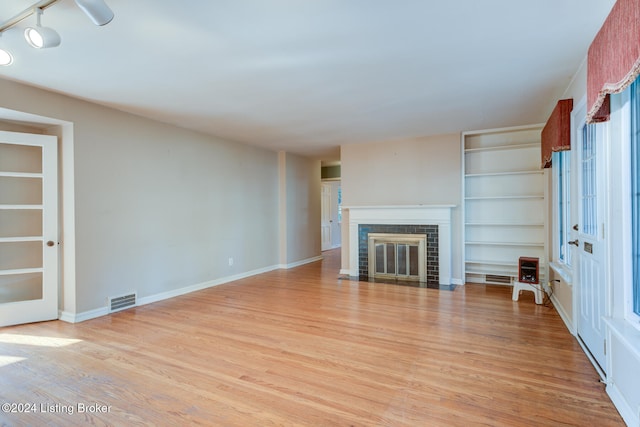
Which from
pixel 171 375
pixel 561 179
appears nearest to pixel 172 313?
pixel 171 375

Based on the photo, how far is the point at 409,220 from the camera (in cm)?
556

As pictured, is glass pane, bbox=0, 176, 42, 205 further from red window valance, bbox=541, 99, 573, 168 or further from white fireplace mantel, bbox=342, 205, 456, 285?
red window valance, bbox=541, 99, 573, 168

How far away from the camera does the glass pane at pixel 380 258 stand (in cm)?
577

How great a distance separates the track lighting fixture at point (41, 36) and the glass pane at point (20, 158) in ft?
6.66

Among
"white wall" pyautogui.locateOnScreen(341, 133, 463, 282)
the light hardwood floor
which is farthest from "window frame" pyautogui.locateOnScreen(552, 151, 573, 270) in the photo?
→ "white wall" pyautogui.locateOnScreen(341, 133, 463, 282)

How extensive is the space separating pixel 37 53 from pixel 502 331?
4.76 m

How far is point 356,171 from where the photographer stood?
6172 mm

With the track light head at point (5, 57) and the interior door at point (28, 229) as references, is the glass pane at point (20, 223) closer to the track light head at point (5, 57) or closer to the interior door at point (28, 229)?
the interior door at point (28, 229)

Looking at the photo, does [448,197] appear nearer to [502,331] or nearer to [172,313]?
[502,331]

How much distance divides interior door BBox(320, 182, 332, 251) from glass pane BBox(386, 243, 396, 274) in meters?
4.40

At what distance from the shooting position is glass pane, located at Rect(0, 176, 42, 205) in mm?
3506

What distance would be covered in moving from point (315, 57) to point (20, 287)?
397 cm

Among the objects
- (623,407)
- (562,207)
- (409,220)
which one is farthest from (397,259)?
(623,407)

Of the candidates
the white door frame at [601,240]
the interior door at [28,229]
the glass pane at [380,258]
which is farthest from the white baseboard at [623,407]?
the interior door at [28,229]
